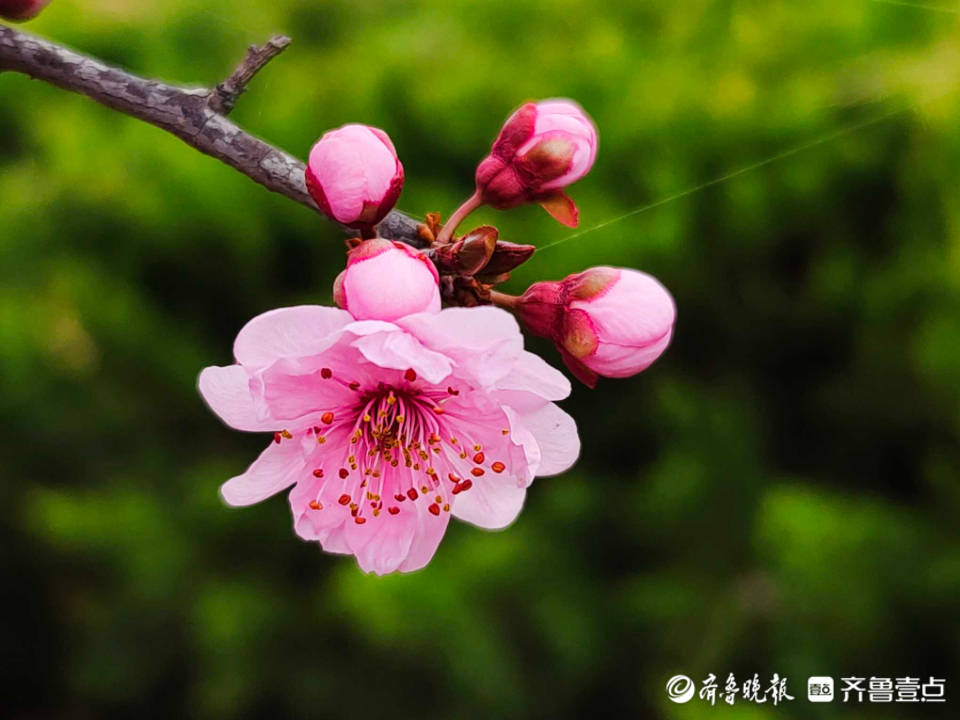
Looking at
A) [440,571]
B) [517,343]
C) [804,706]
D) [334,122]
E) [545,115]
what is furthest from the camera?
[334,122]

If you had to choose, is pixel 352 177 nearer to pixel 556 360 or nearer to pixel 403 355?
pixel 403 355

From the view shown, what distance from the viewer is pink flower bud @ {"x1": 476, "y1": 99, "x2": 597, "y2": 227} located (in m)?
0.48

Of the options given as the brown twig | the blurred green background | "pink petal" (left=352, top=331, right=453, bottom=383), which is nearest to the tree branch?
the brown twig

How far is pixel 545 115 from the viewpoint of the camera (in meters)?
0.48

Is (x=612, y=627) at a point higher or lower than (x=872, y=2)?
lower

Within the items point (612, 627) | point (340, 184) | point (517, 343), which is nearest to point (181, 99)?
point (340, 184)

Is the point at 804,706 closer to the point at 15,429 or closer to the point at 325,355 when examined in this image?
the point at 325,355

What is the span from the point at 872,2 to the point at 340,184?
1.07m

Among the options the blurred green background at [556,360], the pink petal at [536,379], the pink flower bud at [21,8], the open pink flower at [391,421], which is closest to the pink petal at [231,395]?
the open pink flower at [391,421]

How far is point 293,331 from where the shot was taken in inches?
15.4

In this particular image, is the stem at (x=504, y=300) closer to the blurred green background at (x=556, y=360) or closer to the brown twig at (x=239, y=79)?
the brown twig at (x=239, y=79)

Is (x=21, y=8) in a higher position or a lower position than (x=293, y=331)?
higher

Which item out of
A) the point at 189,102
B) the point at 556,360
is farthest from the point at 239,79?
the point at 556,360

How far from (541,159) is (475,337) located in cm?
14
